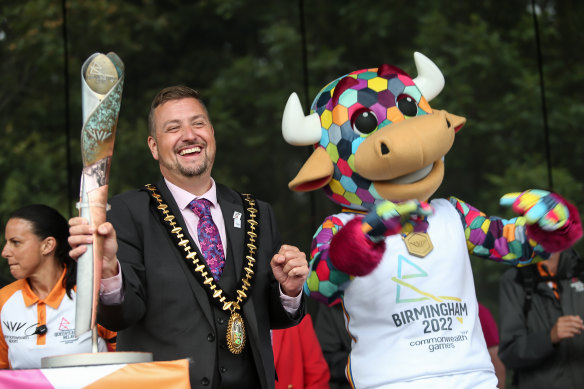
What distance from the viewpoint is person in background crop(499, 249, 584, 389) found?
13.6ft

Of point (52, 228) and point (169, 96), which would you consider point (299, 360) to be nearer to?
point (52, 228)

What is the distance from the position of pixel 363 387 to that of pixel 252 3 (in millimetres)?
4270

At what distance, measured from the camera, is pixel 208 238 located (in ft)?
9.49

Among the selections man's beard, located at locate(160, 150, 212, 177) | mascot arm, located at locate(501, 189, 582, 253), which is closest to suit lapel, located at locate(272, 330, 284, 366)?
man's beard, located at locate(160, 150, 212, 177)

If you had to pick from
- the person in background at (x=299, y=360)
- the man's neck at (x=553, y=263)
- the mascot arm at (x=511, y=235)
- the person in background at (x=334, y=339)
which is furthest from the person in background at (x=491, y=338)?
the mascot arm at (x=511, y=235)

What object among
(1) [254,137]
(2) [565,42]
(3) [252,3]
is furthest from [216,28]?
(2) [565,42]

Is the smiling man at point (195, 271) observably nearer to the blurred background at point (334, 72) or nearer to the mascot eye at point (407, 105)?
the mascot eye at point (407, 105)

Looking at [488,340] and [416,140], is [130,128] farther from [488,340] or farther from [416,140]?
[416,140]

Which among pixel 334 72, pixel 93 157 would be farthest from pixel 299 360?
pixel 334 72

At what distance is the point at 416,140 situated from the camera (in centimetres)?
293

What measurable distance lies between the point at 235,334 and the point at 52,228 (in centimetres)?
174

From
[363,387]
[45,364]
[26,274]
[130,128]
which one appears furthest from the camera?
[130,128]

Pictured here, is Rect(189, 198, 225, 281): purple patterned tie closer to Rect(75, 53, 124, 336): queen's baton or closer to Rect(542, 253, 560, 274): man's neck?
Rect(75, 53, 124, 336): queen's baton

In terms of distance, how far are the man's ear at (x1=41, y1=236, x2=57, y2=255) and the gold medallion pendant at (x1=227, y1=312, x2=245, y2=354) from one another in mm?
1633
